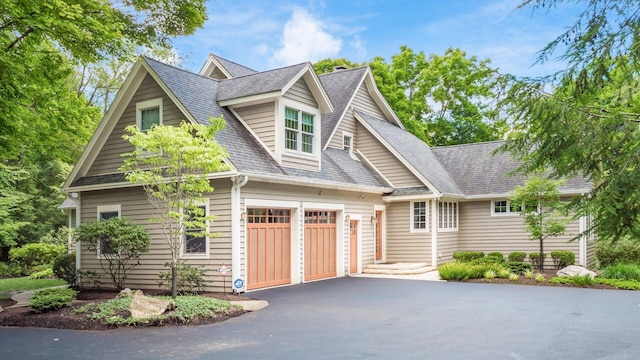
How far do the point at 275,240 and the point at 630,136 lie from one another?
1095cm

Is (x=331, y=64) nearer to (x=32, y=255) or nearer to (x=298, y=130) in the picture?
(x=32, y=255)

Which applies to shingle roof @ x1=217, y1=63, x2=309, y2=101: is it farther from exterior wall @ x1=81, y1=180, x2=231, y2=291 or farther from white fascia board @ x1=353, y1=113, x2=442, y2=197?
white fascia board @ x1=353, y1=113, x2=442, y2=197

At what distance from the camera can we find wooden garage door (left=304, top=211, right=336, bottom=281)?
1612cm

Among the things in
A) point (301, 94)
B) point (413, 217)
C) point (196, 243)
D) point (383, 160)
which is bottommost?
point (196, 243)

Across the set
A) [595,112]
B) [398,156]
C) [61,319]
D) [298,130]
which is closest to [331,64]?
[398,156]

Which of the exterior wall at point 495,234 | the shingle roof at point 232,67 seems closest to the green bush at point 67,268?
the shingle roof at point 232,67

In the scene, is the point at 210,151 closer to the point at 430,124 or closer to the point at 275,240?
the point at 275,240

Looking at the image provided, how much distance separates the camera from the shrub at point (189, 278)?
13.2 m

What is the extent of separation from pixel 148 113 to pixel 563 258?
1482cm

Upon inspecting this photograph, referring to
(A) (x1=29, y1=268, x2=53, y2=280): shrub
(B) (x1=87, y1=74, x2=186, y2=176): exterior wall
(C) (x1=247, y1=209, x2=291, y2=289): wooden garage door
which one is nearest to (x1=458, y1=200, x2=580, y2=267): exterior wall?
(C) (x1=247, y1=209, x2=291, y2=289): wooden garage door

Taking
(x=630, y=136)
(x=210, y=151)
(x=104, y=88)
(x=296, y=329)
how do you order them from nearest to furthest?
(x=630, y=136) → (x=296, y=329) → (x=210, y=151) → (x=104, y=88)

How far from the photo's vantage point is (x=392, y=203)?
20625 millimetres

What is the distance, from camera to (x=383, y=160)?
818 inches

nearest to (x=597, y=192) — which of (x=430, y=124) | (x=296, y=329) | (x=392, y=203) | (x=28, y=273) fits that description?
(x=296, y=329)
